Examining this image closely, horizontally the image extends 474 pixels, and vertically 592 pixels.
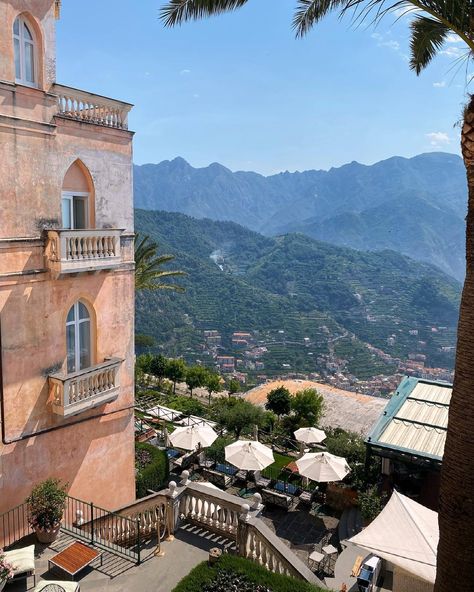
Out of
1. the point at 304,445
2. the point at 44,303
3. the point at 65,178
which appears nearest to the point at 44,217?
the point at 65,178

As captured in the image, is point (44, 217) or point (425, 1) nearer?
point (425, 1)

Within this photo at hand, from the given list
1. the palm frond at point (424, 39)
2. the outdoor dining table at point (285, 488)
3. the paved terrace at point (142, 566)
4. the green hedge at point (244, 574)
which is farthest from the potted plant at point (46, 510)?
the palm frond at point (424, 39)

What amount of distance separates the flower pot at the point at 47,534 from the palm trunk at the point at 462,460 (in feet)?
27.6

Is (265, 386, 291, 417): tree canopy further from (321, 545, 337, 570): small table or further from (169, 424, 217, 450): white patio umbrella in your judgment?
(321, 545, 337, 570): small table

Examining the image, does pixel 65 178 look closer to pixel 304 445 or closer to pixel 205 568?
pixel 205 568

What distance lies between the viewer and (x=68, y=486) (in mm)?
12438

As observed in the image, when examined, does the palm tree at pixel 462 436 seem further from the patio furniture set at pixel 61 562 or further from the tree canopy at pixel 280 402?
the tree canopy at pixel 280 402

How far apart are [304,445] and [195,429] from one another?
6.41 metres

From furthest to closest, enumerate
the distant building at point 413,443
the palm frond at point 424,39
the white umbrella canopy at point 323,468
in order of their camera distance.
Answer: the white umbrella canopy at point 323,468 < the distant building at point 413,443 < the palm frond at point 424,39

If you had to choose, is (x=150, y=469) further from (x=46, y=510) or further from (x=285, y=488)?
(x=46, y=510)

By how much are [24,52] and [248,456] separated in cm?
1477

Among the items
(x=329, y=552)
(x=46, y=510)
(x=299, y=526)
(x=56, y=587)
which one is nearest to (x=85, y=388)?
(x=46, y=510)

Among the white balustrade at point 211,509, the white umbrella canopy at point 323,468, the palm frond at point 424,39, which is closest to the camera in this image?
the palm frond at point 424,39

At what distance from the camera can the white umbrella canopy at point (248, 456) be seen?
1781 centimetres
